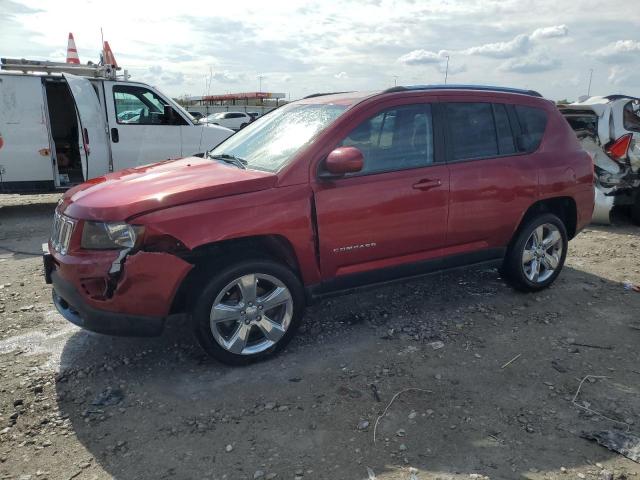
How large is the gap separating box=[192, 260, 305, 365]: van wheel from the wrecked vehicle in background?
5.90 m

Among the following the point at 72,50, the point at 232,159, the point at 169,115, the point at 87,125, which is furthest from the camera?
the point at 72,50

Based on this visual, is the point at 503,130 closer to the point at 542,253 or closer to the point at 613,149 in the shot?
the point at 542,253

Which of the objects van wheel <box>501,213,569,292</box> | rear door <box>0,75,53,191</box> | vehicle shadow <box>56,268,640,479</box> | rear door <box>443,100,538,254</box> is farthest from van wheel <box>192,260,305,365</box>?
rear door <box>0,75,53,191</box>

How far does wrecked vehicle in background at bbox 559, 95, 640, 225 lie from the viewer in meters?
7.54

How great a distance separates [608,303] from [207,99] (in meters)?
35.3

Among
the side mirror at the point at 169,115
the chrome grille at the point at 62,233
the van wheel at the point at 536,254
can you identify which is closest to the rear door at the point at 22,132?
the side mirror at the point at 169,115

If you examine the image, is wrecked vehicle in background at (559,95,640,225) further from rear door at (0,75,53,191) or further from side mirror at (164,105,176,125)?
rear door at (0,75,53,191)

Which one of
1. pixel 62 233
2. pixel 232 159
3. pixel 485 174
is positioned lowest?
pixel 62 233

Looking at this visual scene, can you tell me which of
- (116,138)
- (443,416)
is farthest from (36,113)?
(443,416)

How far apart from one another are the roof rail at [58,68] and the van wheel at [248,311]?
645 cm

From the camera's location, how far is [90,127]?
807cm

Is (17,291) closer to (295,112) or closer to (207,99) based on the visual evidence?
(295,112)

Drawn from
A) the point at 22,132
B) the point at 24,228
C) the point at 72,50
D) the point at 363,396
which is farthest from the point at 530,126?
the point at 72,50

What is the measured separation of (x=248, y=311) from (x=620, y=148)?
656 cm
